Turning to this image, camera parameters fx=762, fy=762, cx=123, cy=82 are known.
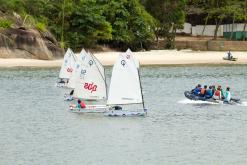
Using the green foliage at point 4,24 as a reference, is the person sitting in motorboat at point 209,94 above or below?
below

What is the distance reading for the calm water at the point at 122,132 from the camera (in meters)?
33.4

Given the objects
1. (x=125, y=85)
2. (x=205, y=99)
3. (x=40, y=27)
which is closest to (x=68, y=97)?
(x=205, y=99)

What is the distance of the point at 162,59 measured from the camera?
273 ft

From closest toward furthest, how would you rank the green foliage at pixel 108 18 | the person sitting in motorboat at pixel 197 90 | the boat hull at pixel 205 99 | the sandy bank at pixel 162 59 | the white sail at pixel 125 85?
1. the white sail at pixel 125 85
2. the boat hull at pixel 205 99
3. the person sitting in motorboat at pixel 197 90
4. the sandy bank at pixel 162 59
5. the green foliage at pixel 108 18

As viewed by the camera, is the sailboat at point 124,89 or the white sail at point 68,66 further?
the white sail at point 68,66

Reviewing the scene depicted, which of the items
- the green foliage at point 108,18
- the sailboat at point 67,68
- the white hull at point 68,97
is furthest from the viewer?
the green foliage at point 108,18

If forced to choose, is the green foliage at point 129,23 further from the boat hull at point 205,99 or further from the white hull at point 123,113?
the white hull at point 123,113

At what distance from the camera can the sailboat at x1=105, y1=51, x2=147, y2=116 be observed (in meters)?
43.4

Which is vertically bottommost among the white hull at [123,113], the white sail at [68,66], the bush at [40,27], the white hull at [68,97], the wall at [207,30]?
the white hull at [68,97]

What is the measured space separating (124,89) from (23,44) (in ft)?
125

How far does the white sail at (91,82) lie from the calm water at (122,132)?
168 cm

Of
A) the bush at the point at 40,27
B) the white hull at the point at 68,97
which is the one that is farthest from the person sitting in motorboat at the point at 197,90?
the bush at the point at 40,27

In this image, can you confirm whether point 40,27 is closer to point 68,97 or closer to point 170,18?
point 170,18

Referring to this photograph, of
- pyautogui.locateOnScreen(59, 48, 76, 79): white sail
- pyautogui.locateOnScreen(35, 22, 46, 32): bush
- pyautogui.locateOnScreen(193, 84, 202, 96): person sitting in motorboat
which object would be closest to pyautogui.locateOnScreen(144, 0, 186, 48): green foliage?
pyautogui.locateOnScreen(35, 22, 46, 32): bush
